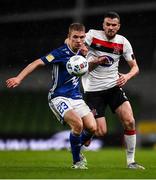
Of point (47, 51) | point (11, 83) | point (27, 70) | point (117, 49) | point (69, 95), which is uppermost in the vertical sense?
point (117, 49)

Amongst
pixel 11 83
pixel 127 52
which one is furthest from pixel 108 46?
pixel 11 83

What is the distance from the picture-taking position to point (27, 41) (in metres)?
26.2

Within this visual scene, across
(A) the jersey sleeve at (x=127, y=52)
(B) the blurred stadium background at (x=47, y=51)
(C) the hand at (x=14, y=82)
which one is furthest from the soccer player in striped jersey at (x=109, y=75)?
(B) the blurred stadium background at (x=47, y=51)

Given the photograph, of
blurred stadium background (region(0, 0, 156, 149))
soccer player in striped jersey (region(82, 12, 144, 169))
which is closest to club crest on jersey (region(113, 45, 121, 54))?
soccer player in striped jersey (region(82, 12, 144, 169))

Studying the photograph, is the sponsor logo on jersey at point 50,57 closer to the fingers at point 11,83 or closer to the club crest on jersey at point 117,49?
the fingers at point 11,83

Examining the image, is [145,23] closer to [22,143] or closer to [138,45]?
[138,45]

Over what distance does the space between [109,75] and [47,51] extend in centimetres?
1388

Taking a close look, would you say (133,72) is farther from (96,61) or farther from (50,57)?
(50,57)

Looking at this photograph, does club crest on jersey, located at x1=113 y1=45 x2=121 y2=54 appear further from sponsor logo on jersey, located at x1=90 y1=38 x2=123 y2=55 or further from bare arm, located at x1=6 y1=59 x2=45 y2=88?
bare arm, located at x1=6 y1=59 x2=45 y2=88

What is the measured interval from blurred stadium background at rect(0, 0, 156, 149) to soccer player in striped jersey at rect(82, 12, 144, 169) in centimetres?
1162

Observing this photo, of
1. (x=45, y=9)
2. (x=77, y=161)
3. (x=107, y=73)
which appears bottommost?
(x=77, y=161)

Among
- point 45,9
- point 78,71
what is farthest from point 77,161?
point 45,9

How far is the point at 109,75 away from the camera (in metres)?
11.0

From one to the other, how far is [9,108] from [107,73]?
15579mm
